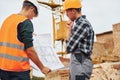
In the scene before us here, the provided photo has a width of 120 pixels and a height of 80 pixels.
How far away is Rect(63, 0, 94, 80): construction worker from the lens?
4383 mm

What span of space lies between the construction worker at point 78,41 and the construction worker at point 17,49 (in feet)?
1.19

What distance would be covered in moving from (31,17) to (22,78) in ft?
2.17

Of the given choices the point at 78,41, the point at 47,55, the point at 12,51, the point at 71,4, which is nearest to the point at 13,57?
the point at 12,51

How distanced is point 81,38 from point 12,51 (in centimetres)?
80

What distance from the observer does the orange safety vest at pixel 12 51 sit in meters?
4.06

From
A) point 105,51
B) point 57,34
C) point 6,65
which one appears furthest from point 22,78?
point 57,34

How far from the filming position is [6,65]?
406 cm

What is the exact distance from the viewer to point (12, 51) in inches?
161

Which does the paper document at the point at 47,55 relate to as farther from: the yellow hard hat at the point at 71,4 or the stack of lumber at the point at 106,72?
the stack of lumber at the point at 106,72

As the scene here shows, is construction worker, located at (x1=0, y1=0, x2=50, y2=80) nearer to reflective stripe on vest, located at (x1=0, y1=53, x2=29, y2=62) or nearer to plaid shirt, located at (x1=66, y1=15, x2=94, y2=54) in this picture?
reflective stripe on vest, located at (x1=0, y1=53, x2=29, y2=62)

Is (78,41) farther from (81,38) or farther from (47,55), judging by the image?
(47,55)

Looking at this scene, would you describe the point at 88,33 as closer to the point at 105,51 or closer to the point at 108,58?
the point at 108,58

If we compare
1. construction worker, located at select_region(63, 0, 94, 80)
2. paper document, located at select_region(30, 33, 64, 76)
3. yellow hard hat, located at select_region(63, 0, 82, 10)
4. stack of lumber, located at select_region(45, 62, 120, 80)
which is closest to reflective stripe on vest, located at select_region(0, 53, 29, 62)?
construction worker, located at select_region(63, 0, 94, 80)

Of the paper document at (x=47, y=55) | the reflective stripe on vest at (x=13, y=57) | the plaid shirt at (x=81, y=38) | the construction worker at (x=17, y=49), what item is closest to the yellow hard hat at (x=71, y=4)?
the plaid shirt at (x=81, y=38)
